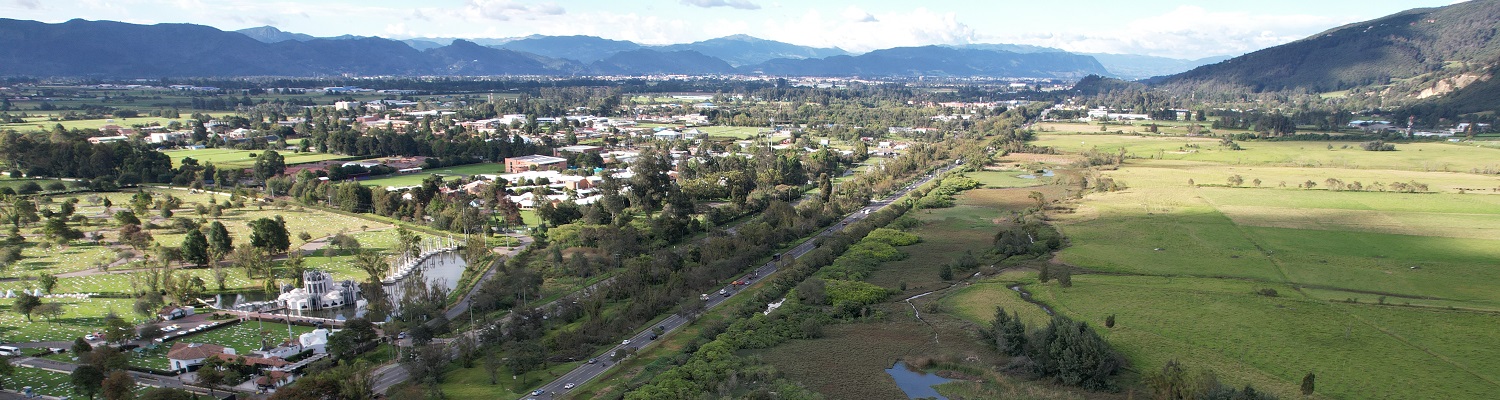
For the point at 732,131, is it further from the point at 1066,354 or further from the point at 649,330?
the point at 1066,354

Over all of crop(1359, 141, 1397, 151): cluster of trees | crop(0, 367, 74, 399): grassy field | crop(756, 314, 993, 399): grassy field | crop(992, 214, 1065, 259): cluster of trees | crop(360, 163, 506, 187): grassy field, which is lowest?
crop(0, 367, 74, 399): grassy field

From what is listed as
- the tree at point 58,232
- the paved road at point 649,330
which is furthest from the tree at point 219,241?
the paved road at point 649,330

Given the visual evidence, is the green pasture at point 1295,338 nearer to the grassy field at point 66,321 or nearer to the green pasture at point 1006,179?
the green pasture at point 1006,179

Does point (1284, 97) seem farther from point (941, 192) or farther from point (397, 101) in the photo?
point (397, 101)

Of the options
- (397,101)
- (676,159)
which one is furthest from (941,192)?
(397,101)

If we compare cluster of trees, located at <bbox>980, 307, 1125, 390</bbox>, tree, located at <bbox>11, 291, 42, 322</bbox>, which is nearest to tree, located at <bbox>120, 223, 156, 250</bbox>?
tree, located at <bbox>11, 291, 42, 322</bbox>

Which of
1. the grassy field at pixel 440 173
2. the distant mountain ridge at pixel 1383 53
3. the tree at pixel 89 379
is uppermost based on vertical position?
the distant mountain ridge at pixel 1383 53

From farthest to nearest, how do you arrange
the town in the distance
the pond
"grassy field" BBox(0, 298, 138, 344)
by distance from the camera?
the pond
"grassy field" BBox(0, 298, 138, 344)
the town in the distance

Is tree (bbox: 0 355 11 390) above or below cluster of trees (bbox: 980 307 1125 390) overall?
below

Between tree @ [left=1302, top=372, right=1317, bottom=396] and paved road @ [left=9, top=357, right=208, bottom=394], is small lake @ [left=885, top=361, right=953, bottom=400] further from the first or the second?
paved road @ [left=9, top=357, right=208, bottom=394]
